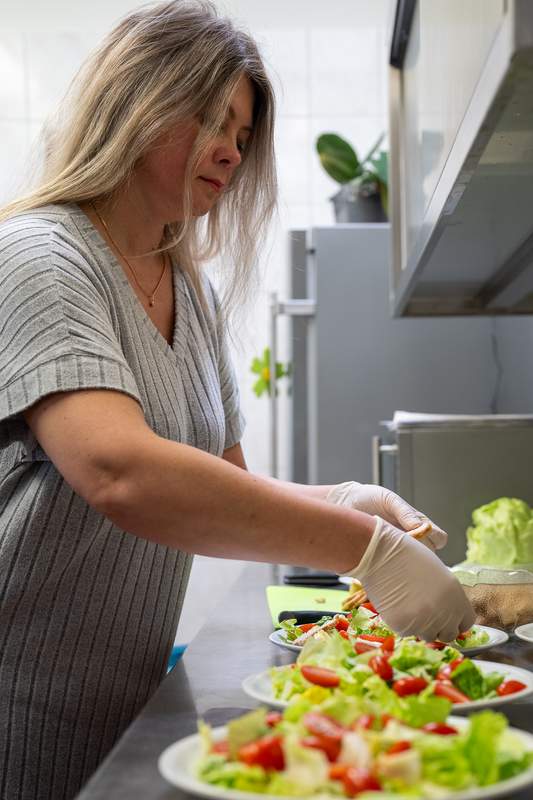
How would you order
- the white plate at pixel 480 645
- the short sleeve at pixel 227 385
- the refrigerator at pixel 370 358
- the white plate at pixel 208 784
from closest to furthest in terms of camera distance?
the white plate at pixel 208 784 < the white plate at pixel 480 645 < the short sleeve at pixel 227 385 < the refrigerator at pixel 370 358

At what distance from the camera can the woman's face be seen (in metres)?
1.34

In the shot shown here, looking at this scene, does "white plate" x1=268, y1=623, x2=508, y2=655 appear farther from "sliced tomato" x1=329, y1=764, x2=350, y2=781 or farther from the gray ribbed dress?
"sliced tomato" x1=329, y1=764, x2=350, y2=781

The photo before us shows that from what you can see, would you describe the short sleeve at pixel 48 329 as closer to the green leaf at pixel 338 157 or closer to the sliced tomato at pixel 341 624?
the sliced tomato at pixel 341 624

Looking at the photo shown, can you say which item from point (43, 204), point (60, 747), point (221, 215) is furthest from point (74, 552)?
point (221, 215)

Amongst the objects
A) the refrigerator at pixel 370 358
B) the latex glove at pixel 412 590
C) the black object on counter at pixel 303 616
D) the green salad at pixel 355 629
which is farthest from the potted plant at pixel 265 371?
the latex glove at pixel 412 590

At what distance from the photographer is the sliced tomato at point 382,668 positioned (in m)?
0.89

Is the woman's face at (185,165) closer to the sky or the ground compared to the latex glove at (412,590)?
closer to the sky

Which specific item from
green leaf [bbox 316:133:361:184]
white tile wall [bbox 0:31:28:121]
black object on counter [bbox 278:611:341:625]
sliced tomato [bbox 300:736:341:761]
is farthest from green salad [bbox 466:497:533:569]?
white tile wall [bbox 0:31:28:121]

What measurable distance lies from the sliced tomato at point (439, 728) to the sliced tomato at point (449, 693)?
0.40 feet

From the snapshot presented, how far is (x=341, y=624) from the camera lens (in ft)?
4.09

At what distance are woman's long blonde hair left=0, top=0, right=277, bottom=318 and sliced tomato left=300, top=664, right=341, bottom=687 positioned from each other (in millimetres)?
657

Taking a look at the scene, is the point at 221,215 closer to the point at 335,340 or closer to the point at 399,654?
the point at 399,654

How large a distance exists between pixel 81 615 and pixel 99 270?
439 mm

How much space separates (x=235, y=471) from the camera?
101 cm
